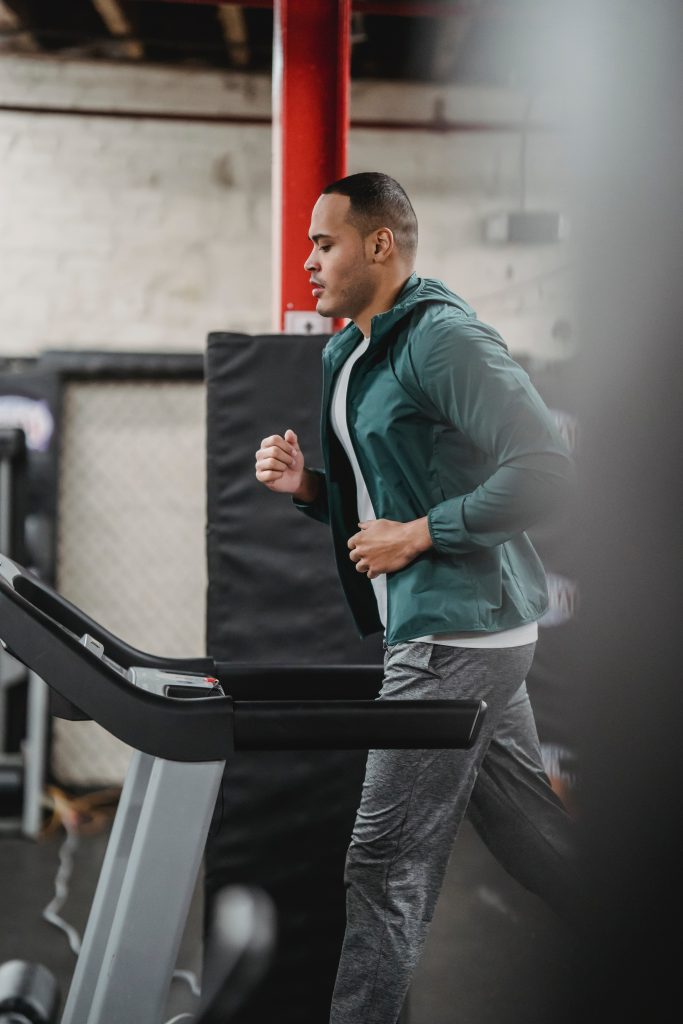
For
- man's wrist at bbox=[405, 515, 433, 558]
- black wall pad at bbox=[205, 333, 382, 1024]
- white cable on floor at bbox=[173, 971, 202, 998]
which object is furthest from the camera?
white cable on floor at bbox=[173, 971, 202, 998]

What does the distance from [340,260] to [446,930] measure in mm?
1896

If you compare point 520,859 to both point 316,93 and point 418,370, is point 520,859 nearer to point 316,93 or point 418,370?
point 418,370

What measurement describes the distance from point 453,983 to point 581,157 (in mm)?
2147

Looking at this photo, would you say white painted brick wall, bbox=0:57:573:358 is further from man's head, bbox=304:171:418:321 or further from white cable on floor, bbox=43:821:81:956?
man's head, bbox=304:171:418:321

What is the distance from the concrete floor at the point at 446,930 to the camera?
2107mm

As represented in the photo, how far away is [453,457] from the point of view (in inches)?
55.9

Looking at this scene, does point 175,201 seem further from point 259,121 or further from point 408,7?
point 408,7

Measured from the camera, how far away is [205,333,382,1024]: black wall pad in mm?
2004

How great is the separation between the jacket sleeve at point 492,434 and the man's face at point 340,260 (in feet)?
0.56

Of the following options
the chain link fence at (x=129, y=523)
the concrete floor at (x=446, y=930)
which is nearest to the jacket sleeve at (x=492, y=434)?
the concrete floor at (x=446, y=930)

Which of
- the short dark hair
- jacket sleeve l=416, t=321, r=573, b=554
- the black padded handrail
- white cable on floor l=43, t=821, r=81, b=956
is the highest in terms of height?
the short dark hair

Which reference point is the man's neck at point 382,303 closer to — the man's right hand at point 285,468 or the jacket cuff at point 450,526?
the man's right hand at point 285,468

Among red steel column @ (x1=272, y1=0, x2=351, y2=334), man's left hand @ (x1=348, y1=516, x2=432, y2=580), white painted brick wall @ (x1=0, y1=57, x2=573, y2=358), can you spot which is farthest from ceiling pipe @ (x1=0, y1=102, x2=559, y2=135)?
man's left hand @ (x1=348, y1=516, x2=432, y2=580)

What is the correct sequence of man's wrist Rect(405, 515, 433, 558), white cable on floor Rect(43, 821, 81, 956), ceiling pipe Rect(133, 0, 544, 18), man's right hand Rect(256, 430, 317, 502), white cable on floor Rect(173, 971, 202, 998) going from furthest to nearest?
1. ceiling pipe Rect(133, 0, 544, 18)
2. white cable on floor Rect(43, 821, 81, 956)
3. white cable on floor Rect(173, 971, 202, 998)
4. man's right hand Rect(256, 430, 317, 502)
5. man's wrist Rect(405, 515, 433, 558)
